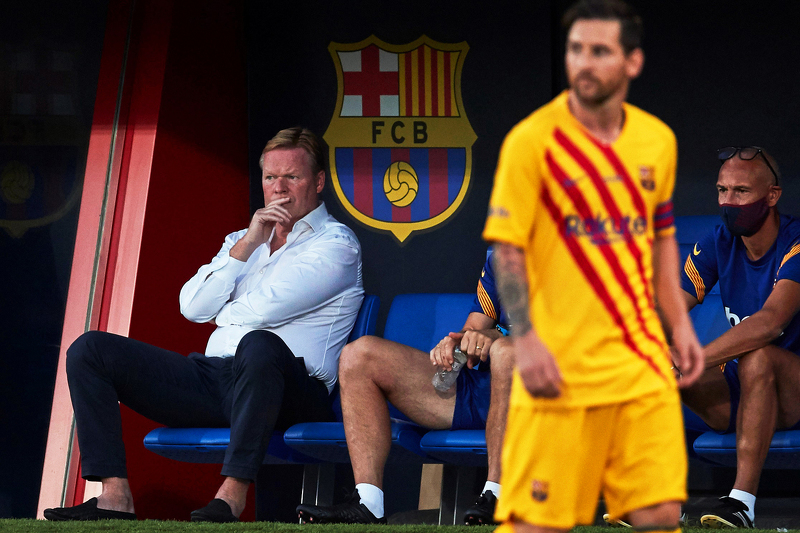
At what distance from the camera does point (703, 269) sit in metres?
3.29

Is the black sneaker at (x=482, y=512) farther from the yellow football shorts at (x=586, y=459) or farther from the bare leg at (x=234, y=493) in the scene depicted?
the yellow football shorts at (x=586, y=459)

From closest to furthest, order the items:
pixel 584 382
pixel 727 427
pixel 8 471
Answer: pixel 584 382
pixel 727 427
pixel 8 471

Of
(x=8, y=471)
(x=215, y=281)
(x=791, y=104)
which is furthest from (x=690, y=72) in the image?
(x=8, y=471)

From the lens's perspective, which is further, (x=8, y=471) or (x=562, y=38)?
(x=562, y=38)

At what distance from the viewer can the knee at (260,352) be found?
9.78 ft

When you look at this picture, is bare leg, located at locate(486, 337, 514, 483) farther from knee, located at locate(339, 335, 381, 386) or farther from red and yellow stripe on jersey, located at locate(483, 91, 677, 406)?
red and yellow stripe on jersey, located at locate(483, 91, 677, 406)

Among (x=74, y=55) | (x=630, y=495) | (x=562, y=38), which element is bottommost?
(x=630, y=495)

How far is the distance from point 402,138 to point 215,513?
2147 millimetres

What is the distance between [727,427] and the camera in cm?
298

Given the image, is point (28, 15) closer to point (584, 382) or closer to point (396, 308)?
point (396, 308)

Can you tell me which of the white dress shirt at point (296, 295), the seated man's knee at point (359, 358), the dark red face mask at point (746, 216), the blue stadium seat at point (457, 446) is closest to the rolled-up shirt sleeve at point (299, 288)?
the white dress shirt at point (296, 295)

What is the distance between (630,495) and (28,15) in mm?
3406

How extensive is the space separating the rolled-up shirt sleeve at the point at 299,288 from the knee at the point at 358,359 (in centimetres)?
39

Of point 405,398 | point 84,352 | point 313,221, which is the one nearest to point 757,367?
point 405,398
